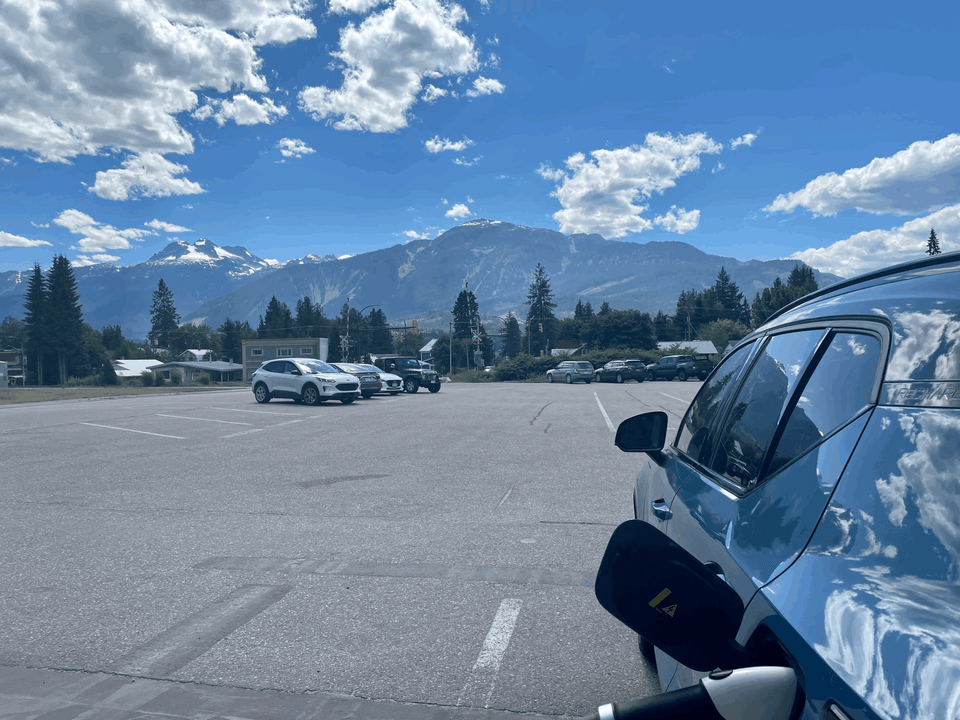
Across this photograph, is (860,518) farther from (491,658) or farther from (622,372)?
(622,372)

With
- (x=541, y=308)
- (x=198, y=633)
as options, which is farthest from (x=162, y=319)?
(x=198, y=633)

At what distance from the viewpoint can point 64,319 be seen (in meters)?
108

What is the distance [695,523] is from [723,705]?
3.58ft

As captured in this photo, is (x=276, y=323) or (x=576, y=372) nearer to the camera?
(x=576, y=372)

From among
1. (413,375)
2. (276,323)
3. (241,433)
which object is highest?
(276,323)

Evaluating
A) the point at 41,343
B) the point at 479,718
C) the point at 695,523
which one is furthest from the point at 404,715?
the point at 41,343

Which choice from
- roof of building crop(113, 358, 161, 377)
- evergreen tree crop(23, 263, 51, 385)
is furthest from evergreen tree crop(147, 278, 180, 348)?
evergreen tree crop(23, 263, 51, 385)

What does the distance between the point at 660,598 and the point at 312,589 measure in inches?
155

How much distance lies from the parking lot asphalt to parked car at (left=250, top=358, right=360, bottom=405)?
539 inches

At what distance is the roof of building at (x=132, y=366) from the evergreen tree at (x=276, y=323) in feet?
77.7

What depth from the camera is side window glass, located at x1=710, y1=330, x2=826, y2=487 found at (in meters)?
1.98

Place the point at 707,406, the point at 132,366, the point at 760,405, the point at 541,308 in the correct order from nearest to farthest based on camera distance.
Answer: the point at 760,405 → the point at 707,406 → the point at 541,308 → the point at 132,366

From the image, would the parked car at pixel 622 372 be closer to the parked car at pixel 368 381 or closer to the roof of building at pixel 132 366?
the parked car at pixel 368 381

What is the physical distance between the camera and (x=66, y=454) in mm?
12094
